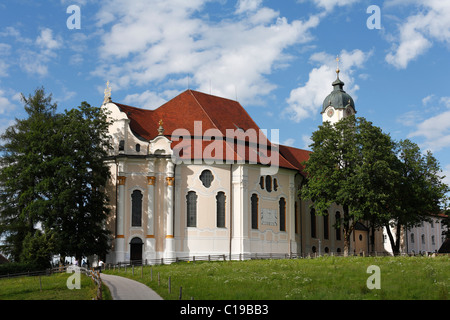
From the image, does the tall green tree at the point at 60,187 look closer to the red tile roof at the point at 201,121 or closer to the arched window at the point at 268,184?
the red tile roof at the point at 201,121

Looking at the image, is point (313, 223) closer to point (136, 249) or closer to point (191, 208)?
point (191, 208)

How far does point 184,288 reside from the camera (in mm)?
25000

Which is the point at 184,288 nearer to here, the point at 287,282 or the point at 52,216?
the point at 287,282

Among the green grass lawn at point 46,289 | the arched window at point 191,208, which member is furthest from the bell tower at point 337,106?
the green grass lawn at point 46,289

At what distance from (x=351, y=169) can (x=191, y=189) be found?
1403 centimetres

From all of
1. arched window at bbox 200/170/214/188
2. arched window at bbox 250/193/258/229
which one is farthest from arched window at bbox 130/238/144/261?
arched window at bbox 250/193/258/229

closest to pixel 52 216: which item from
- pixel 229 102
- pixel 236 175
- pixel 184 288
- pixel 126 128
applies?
pixel 126 128

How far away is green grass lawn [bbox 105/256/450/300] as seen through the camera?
A: 22.9 metres

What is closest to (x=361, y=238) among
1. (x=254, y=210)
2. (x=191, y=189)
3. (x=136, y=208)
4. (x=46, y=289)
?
(x=254, y=210)

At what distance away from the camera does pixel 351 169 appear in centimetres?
4728

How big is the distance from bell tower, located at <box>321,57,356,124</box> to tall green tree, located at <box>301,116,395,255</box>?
18578 millimetres

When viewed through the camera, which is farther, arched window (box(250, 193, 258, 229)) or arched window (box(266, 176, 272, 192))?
arched window (box(266, 176, 272, 192))

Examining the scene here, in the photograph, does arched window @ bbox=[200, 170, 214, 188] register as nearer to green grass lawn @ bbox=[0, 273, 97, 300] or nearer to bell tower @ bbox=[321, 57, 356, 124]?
green grass lawn @ bbox=[0, 273, 97, 300]

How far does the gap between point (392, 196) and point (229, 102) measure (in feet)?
64.3
